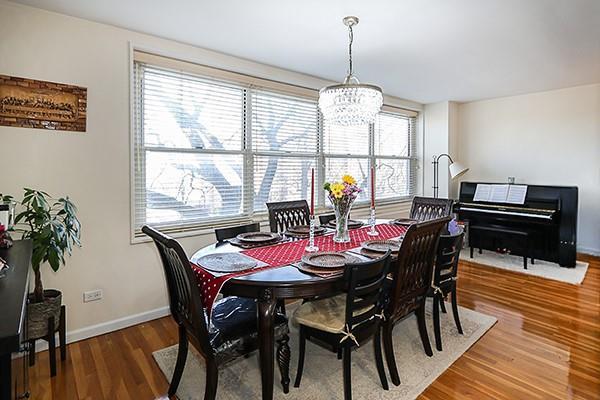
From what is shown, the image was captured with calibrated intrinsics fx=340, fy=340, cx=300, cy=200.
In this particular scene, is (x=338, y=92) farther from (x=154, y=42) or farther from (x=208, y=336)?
(x=208, y=336)

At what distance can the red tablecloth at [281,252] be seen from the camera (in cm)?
175

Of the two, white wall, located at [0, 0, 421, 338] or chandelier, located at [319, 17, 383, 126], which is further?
chandelier, located at [319, 17, 383, 126]

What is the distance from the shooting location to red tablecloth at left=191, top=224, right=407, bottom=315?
1.75m

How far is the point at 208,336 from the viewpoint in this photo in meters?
1.67

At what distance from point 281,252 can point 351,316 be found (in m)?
0.68

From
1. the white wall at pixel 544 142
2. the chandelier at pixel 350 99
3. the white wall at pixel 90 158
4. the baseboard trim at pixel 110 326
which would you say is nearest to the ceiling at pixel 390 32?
the white wall at pixel 90 158

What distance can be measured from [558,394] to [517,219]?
2.99 meters

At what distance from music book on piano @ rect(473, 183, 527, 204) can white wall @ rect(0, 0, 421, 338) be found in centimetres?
453

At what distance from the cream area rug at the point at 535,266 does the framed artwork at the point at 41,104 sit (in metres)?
4.91

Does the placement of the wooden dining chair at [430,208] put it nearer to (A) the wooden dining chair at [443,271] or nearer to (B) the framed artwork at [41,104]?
(A) the wooden dining chair at [443,271]

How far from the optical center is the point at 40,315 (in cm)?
215

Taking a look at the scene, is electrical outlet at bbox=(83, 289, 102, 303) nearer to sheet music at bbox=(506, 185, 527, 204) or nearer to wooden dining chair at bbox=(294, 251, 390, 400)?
wooden dining chair at bbox=(294, 251, 390, 400)

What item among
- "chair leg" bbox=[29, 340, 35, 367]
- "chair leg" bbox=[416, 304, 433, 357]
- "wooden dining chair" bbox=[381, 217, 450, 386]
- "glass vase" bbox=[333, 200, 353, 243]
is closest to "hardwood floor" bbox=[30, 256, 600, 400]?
"chair leg" bbox=[29, 340, 35, 367]

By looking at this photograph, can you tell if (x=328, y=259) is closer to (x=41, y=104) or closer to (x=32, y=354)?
(x=32, y=354)
